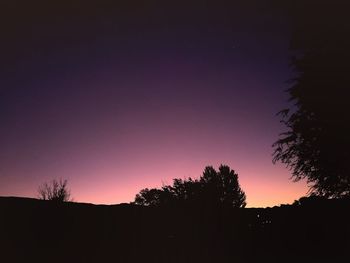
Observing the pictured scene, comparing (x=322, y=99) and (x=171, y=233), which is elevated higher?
(x=322, y=99)

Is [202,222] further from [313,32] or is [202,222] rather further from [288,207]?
[313,32]

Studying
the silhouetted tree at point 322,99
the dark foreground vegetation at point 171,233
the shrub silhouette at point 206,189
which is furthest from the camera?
the shrub silhouette at point 206,189

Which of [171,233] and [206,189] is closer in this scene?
[171,233]

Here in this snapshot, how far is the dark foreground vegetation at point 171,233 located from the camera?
376 inches

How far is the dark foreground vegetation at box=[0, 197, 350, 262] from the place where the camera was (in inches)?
376

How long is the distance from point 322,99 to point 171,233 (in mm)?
13818

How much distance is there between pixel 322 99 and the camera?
21.6 metres

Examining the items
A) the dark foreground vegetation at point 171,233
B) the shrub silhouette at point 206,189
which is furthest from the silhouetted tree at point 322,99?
the shrub silhouette at point 206,189

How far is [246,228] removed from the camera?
13.8m

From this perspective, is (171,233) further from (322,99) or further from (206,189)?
(206,189)

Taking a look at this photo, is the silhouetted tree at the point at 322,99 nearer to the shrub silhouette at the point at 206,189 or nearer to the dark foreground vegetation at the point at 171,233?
the dark foreground vegetation at the point at 171,233

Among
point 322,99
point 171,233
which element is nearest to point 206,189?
point 322,99

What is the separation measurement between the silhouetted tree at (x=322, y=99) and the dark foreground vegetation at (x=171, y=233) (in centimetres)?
592

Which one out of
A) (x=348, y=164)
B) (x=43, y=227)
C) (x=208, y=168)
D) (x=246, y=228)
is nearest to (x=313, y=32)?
(x=348, y=164)
